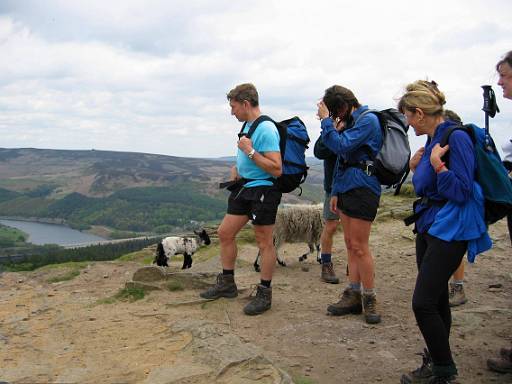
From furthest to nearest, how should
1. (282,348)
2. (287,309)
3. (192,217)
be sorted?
(192,217)
(287,309)
(282,348)

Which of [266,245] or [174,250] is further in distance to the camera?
[174,250]

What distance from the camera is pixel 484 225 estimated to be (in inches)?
154

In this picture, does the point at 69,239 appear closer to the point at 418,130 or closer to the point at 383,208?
the point at 383,208

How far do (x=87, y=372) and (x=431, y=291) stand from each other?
10.4ft

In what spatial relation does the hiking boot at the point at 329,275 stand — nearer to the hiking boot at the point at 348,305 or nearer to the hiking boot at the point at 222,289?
the hiking boot at the point at 348,305

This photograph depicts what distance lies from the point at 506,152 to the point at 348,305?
2.80 meters

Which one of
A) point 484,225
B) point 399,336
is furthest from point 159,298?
point 484,225

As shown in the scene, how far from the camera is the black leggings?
12.7 feet

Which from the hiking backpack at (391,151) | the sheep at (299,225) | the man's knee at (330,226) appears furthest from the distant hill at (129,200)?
the hiking backpack at (391,151)

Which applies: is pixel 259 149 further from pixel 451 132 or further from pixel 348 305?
pixel 451 132

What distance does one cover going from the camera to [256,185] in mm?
6133

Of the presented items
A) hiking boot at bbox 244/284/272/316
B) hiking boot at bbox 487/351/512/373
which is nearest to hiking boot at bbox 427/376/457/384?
hiking boot at bbox 487/351/512/373

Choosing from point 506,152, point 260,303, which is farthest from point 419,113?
point 260,303

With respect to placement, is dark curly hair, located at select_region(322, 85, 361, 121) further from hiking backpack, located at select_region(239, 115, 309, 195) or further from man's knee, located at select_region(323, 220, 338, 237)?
man's knee, located at select_region(323, 220, 338, 237)
